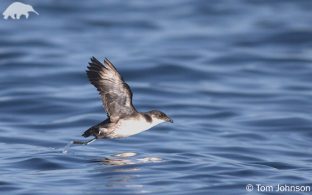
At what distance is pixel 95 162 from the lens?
45.5 ft

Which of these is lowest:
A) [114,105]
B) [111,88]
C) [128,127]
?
[128,127]

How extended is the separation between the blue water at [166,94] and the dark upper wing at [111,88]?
95cm

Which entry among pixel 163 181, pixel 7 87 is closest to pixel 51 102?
pixel 7 87

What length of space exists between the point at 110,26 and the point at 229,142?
50.0ft

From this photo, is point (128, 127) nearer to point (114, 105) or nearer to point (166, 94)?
point (114, 105)

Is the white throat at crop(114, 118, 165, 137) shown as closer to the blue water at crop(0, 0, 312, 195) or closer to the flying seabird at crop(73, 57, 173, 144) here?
the flying seabird at crop(73, 57, 173, 144)

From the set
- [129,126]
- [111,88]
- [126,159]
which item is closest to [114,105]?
[111,88]

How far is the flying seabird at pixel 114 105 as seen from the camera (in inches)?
509

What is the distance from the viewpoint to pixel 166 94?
21516 mm

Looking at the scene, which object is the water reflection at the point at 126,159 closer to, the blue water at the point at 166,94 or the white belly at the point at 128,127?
the blue water at the point at 166,94

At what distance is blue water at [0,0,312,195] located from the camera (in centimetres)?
1331

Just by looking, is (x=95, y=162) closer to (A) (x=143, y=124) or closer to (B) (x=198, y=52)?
(A) (x=143, y=124)

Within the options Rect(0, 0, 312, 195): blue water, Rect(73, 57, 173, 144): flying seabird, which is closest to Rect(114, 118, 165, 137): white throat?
Rect(73, 57, 173, 144): flying seabird

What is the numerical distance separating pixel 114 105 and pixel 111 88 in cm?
27
